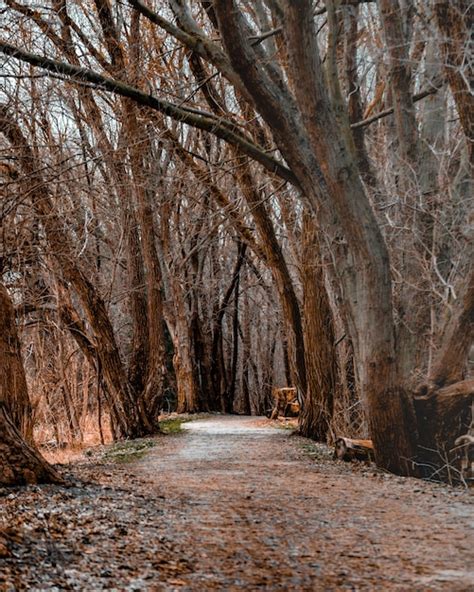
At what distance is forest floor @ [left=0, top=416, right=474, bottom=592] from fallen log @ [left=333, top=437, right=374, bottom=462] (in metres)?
1.26

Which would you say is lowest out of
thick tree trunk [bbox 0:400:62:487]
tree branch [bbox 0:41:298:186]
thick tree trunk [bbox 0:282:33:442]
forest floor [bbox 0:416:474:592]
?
forest floor [bbox 0:416:474:592]

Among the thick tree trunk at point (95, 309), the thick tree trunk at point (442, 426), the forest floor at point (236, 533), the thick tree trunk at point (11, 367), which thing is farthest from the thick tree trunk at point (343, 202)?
the thick tree trunk at point (11, 367)

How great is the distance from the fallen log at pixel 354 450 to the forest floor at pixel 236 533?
1.26 meters

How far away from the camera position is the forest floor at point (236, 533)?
3.39m

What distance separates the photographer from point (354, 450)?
8867 mm

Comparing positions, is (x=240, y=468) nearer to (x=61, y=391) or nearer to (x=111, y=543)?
(x=111, y=543)

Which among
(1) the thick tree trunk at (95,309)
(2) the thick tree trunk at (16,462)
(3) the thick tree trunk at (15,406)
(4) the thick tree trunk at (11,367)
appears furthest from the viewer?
(1) the thick tree trunk at (95,309)

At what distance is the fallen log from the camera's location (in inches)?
347

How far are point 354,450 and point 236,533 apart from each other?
15.3 ft

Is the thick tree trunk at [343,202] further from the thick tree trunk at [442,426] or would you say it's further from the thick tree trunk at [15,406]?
the thick tree trunk at [15,406]

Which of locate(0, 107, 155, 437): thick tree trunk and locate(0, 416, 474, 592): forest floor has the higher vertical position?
locate(0, 107, 155, 437): thick tree trunk

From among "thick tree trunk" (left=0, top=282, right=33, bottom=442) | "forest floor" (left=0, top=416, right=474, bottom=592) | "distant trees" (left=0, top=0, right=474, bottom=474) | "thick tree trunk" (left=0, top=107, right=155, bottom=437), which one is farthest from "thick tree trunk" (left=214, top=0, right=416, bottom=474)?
"thick tree trunk" (left=0, top=282, right=33, bottom=442)

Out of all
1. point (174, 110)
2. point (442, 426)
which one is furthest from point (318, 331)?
point (174, 110)

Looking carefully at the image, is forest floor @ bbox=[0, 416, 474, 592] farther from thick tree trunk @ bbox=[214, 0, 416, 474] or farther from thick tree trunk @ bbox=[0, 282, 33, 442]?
thick tree trunk @ bbox=[0, 282, 33, 442]
